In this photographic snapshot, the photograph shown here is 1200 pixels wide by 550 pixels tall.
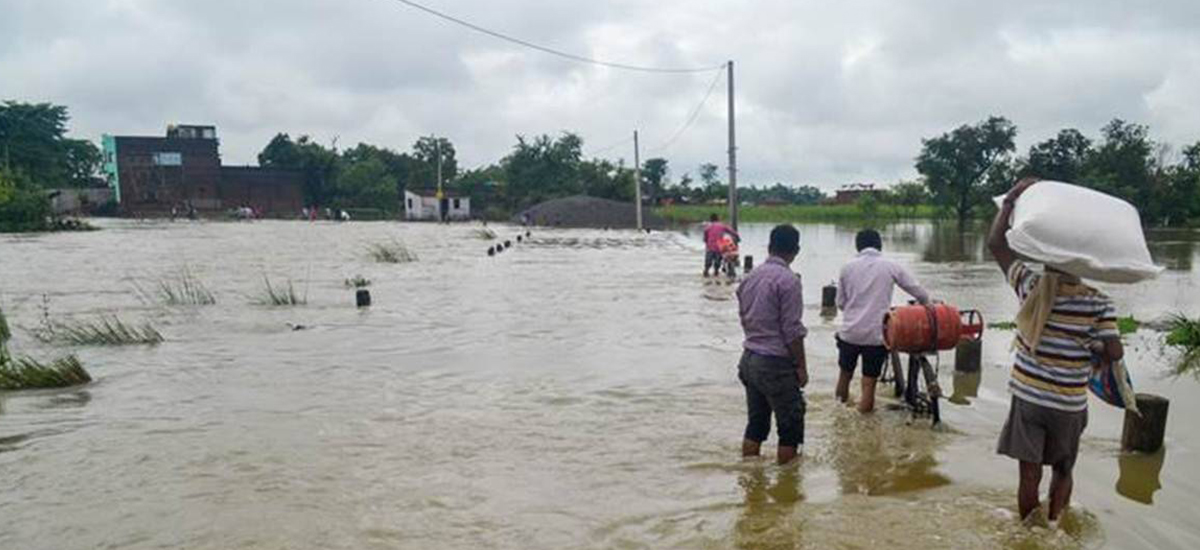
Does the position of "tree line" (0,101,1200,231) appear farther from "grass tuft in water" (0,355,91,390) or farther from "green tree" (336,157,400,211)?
"grass tuft in water" (0,355,91,390)

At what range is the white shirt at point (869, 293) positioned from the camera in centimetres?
648

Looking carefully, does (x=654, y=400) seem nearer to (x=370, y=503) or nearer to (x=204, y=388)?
(x=370, y=503)

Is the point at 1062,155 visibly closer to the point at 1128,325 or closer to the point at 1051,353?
the point at 1128,325

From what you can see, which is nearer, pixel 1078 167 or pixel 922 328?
pixel 922 328

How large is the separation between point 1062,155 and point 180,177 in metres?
65.6

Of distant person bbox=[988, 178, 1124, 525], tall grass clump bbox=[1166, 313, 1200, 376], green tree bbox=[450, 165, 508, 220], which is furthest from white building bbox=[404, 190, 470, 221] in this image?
distant person bbox=[988, 178, 1124, 525]

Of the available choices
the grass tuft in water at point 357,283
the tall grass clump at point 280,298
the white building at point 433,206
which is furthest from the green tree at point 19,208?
the tall grass clump at point 280,298

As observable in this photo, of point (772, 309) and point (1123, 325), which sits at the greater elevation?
point (772, 309)

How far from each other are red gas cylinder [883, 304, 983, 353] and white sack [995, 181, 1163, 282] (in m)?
2.29

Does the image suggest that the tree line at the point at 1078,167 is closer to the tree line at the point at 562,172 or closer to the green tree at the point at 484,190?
the tree line at the point at 562,172

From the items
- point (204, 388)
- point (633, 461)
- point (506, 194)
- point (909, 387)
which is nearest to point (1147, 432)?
point (909, 387)

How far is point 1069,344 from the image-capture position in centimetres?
400

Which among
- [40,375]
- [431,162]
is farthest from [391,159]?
[40,375]

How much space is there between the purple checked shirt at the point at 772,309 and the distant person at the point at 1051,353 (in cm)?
130
